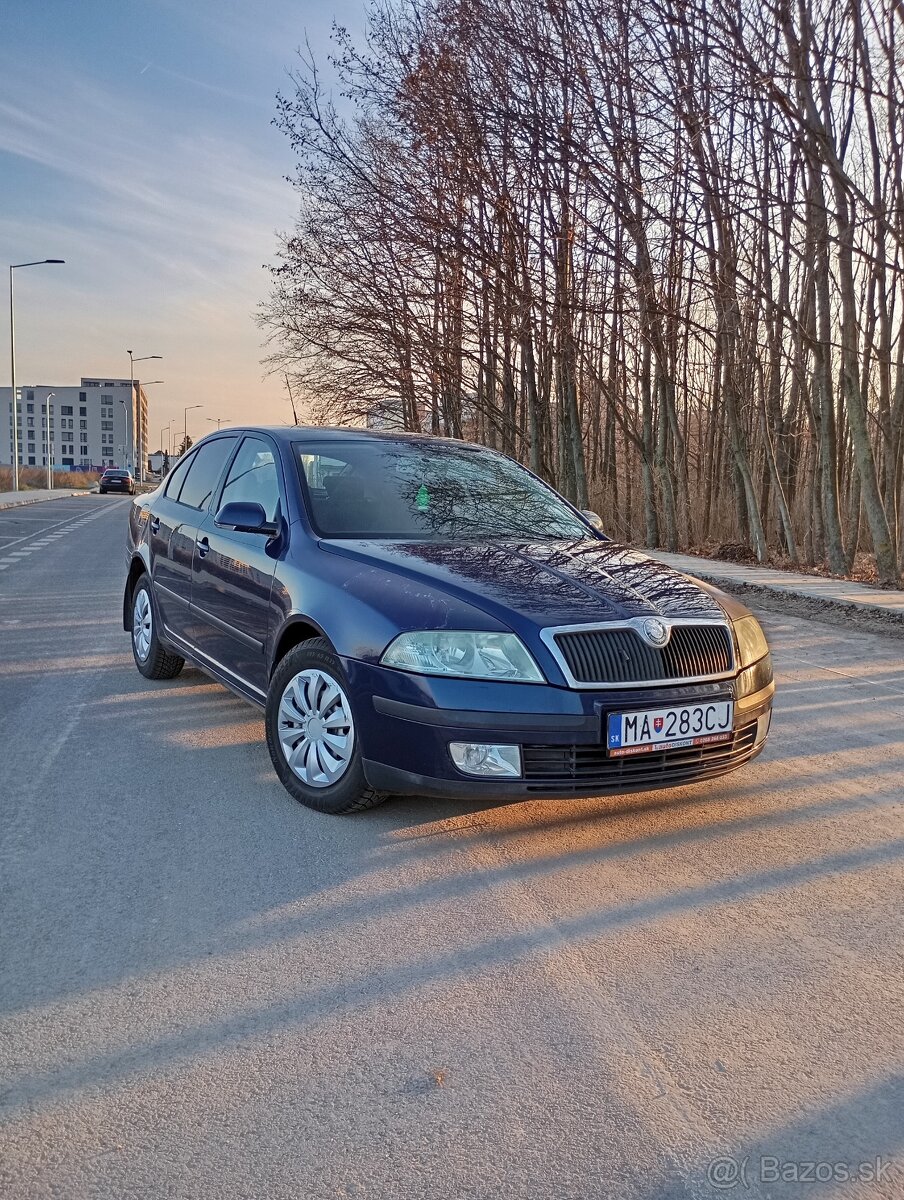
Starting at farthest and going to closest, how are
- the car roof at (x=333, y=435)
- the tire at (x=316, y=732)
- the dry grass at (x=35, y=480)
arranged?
the dry grass at (x=35, y=480) < the car roof at (x=333, y=435) < the tire at (x=316, y=732)

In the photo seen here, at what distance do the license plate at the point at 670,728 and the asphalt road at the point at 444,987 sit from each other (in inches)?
14.8

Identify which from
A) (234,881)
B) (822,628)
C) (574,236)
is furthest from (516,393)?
(234,881)

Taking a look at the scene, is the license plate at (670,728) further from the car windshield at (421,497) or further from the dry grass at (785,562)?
the dry grass at (785,562)

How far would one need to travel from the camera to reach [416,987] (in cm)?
266

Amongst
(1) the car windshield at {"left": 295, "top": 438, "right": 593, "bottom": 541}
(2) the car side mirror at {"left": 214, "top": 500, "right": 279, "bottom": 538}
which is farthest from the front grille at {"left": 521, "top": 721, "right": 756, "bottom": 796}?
(2) the car side mirror at {"left": 214, "top": 500, "right": 279, "bottom": 538}

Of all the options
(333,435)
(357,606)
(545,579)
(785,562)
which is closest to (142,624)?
(333,435)

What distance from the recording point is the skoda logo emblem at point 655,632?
366 centimetres

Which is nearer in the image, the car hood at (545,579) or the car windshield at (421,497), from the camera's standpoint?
the car hood at (545,579)

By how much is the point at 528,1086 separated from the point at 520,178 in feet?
55.6

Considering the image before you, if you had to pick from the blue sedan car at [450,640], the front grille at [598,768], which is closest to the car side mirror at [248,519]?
the blue sedan car at [450,640]

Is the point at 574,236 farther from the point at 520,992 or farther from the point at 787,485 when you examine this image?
the point at 520,992

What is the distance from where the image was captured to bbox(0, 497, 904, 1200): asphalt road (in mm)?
2004

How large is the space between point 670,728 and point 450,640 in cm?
86

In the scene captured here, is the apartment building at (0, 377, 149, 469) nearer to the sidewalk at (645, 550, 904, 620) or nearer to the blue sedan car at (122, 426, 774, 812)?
the sidewalk at (645, 550, 904, 620)
